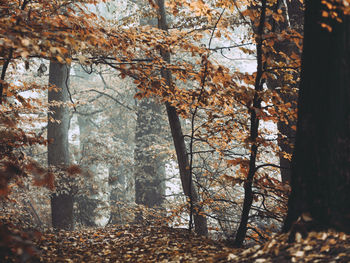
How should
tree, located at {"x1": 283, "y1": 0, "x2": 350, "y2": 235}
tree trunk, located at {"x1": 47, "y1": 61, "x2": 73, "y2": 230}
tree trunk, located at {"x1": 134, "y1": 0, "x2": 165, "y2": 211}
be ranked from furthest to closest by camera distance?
1. tree trunk, located at {"x1": 134, "y1": 0, "x2": 165, "y2": 211}
2. tree trunk, located at {"x1": 47, "y1": 61, "x2": 73, "y2": 230}
3. tree, located at {"x1": 283, "y1": 0, "x2": 350, "y2": 235}

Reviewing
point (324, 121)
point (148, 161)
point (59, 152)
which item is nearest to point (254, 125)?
point (324, 121)

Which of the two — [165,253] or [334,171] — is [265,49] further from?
[165,253]

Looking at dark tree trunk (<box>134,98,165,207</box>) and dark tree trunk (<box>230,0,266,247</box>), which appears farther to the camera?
dark tree trunk (<box>134,98,165,207</box>)

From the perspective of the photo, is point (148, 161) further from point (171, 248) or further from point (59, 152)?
point (171, 248)

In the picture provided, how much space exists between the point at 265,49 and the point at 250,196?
5.59ft

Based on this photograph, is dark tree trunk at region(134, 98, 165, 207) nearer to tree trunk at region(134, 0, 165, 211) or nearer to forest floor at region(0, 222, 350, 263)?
tree trunk at region(134, 0, 165, 211)

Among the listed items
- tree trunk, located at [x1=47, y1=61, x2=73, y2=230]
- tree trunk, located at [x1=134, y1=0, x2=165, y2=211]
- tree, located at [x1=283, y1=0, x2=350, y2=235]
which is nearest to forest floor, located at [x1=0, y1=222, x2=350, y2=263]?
tree, located at [x1=283, y1=0, x2=350, y2=235]

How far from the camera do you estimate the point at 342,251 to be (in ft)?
7.52

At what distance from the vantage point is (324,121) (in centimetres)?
238

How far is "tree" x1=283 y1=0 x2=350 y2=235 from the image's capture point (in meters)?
2.31

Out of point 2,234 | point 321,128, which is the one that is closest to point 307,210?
point 321,128

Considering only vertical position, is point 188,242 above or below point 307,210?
below

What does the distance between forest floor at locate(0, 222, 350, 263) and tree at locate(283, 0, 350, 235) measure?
190 millimetres

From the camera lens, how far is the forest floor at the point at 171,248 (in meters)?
2.36
